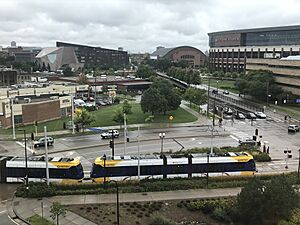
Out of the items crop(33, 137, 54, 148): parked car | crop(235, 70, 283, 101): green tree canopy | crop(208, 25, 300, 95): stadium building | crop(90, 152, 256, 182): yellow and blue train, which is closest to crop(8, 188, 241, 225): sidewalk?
crop(90, 152, 256, 182): yellow and blue train

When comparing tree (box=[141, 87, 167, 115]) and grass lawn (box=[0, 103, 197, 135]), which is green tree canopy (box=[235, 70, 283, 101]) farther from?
tree (box=[141, 87, 167, 115])

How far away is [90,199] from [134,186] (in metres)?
4.74

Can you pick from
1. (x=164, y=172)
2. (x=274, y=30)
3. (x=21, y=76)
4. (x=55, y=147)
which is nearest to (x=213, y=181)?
(x=164, y=172)

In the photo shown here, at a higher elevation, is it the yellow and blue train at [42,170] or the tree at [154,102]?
the tree at [154,102]

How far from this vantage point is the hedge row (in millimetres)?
31609

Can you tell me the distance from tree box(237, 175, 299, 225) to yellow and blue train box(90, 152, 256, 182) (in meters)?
8.60

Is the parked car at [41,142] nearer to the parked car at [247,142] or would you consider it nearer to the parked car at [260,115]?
the parked car at [247,142]

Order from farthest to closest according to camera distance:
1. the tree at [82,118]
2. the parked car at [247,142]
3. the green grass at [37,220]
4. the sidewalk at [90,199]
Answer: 1. the tree at [82,118]
2. the parked car at [247,142]
3. the sidewalk at [90,199]
4. the green grass at [37,220]

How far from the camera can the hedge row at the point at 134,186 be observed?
104ft

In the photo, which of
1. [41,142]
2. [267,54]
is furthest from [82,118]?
[267,54]

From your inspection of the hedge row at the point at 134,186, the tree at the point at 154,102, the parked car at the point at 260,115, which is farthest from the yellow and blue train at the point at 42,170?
the parked car at the point at 260,115

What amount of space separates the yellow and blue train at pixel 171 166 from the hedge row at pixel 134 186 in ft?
2.10

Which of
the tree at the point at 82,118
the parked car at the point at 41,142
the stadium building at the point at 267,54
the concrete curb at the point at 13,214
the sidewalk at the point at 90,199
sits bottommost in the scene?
the concrete curb at the point at 13,214

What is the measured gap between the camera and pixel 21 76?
506 ft
